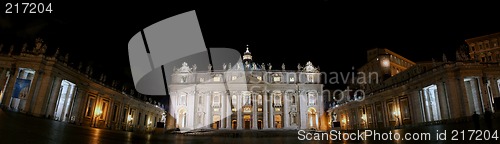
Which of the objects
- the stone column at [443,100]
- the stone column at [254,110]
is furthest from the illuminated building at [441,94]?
the stone column at [254,110]

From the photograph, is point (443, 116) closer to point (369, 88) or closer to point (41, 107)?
point (369, 88)

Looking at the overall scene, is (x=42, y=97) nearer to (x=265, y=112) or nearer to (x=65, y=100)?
(x=65, y=100)

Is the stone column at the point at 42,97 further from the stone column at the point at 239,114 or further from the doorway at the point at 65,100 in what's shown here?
the stone column at the point at 239,114

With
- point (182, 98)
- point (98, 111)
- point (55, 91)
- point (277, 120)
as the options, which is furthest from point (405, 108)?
point (55, 91)

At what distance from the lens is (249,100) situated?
A: 65.2 meters

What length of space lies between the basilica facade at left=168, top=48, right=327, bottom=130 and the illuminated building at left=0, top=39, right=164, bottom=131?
48.8 ft

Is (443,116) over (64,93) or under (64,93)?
under

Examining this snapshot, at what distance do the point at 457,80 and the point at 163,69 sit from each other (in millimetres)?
57505

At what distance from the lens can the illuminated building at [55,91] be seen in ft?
100

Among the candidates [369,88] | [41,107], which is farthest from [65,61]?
[369,88]

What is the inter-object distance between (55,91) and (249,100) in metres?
38.6

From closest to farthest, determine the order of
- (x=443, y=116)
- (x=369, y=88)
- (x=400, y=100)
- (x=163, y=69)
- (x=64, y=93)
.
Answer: (x=443, y=116), (x=64, y=93), (x=400, y=100), (x=369, y=88), (x=163, y=69)

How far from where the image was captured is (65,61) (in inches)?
1409

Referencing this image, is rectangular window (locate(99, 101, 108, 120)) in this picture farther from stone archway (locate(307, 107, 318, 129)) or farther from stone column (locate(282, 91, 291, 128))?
stone archway (locate(307, 107, 318, 129))
